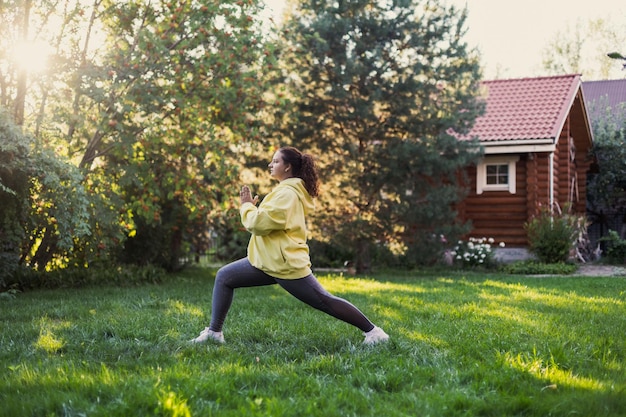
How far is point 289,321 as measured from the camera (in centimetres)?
709

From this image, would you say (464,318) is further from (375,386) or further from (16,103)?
(16,103)

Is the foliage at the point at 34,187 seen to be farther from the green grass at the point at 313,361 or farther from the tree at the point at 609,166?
the tree at the point at 609,166

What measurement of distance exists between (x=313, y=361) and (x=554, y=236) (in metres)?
13.7

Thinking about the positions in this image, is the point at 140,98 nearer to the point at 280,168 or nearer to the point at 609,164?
the point at 280,168

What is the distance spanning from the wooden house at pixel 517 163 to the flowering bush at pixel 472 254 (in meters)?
1.90

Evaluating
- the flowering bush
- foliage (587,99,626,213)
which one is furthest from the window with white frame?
foliage (587,99,626,213)

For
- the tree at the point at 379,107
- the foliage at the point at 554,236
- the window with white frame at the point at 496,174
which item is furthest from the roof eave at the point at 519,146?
the tree at the point at 379,107

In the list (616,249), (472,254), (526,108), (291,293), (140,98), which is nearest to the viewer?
(291,293)

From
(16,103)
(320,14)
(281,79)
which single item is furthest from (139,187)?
(320,14)

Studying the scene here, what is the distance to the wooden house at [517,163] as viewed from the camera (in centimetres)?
1895

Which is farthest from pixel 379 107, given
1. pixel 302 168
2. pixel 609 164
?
pixel 609 164

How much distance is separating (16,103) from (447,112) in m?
9.04

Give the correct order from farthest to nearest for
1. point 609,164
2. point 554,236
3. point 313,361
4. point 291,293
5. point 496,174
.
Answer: point 609,164
point 496,174
point 554,236
point 291,293
point 313,361

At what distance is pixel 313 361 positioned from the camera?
492 centimetres
